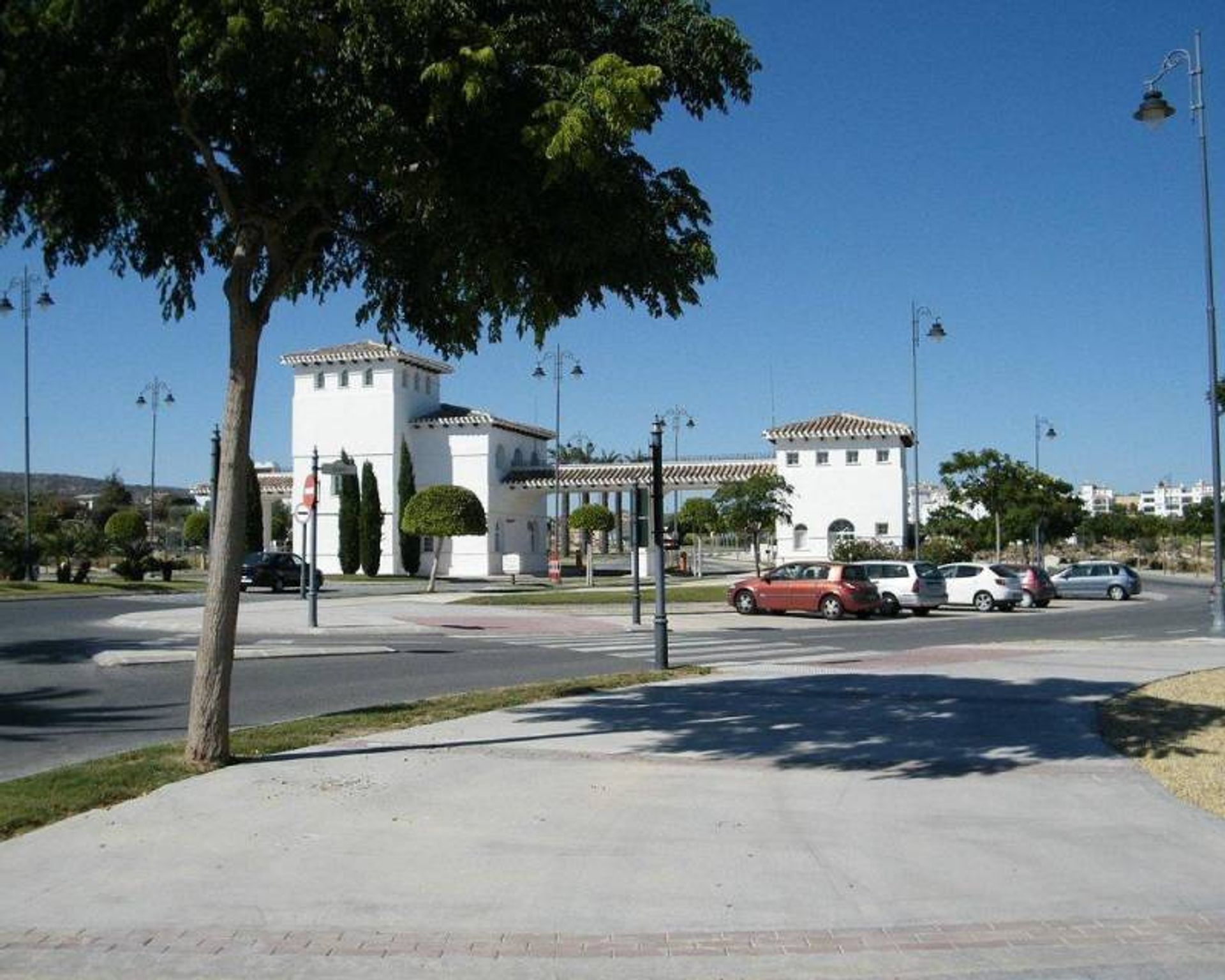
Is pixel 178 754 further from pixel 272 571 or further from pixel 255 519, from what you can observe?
pixel 255 519

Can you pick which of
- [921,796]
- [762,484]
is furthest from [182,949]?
[762,484]

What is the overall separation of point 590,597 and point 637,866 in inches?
1249

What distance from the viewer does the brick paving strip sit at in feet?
16.8

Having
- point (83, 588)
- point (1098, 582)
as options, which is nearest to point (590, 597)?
point (83, 588)

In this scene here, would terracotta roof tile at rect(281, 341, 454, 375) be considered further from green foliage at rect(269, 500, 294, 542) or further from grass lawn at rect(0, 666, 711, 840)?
grass lawn at rect(0, 666, 711, 840)

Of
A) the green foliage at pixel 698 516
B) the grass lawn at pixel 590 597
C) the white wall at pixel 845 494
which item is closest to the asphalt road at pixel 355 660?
the grass lawn at pixel 590 597

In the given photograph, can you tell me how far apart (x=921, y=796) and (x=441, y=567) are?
181ft

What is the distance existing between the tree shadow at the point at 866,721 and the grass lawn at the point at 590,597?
2133 cm

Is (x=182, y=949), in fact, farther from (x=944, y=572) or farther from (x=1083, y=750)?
(x=944, y=572)

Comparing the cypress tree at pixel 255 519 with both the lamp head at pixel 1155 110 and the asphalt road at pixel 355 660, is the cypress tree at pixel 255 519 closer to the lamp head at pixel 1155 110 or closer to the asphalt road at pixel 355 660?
the asphalt road at pixel 355 660

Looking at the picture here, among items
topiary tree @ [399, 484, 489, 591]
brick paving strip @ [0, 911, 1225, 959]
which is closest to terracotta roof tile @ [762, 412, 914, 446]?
topiary tree @ [399, 484, 489, 591]

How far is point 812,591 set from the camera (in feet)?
101

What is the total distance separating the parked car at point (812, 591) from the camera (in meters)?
30.3

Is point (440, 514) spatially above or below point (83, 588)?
above
